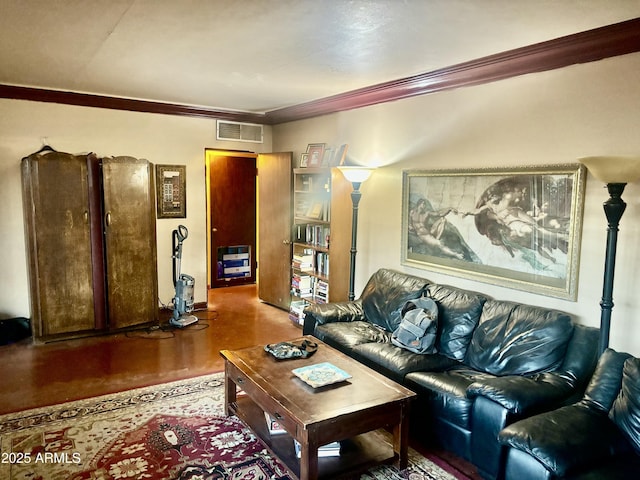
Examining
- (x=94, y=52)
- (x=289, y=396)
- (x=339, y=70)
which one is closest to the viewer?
(x=289, y=396)

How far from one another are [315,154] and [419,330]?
268 centimetres

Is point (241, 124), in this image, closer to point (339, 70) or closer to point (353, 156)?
point (353, 156)

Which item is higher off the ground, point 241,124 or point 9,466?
point 241,124

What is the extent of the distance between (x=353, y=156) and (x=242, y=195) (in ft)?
9.18

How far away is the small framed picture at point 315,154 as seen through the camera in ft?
17.7

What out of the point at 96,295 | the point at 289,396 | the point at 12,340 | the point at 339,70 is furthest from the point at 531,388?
the point at 12,340

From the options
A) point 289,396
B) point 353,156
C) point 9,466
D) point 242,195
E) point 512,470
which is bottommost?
point 9,466

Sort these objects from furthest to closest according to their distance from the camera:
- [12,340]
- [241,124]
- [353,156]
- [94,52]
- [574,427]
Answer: [241,124]
[353,156]
[12,340]
[94,52]
[574,427]

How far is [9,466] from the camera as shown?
2656 mm

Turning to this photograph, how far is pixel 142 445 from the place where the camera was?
9.47 ft

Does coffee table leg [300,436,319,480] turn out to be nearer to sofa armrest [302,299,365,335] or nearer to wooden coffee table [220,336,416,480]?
wooden coffee table [220,336,416,480]

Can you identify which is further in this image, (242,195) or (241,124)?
(242,195)

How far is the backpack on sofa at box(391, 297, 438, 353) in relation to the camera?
3.47 meters

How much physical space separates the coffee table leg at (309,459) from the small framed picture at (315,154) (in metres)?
3.55
